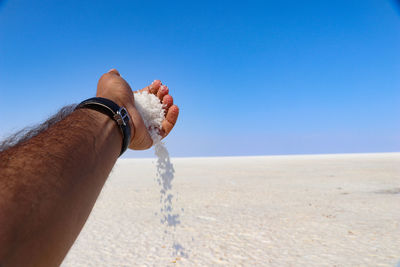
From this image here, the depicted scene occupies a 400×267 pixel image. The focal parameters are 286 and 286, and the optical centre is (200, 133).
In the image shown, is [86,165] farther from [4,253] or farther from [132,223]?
[132,223]

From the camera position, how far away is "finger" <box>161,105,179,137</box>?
1.81m

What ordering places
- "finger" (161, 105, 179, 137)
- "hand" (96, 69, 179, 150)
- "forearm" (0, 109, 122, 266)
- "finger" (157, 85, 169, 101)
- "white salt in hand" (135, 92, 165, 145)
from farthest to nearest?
"finger" (157, 85, 169, 101) → "finger" (161, 105, 179, 137) → "white salt in hand" (135, 92, 165, 145) → "hand" (96, 69, 179, 150) → "forearm" (0, 109, 122, 266)

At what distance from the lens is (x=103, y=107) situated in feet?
3.32

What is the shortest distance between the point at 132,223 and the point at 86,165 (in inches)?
212

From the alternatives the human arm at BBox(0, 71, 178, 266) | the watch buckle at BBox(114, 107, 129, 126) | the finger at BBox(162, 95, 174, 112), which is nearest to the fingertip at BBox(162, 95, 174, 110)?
the finger at BBox(162, 95, 174, 112)

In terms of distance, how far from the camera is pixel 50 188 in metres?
0.63

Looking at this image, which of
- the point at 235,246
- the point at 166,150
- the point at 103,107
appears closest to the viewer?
the point at 103,107

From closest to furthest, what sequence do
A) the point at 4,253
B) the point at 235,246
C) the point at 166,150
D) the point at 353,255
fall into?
1. the point at 4,253
2. the point at 166,150
3. the point at 353,255
4. the point at 235,246

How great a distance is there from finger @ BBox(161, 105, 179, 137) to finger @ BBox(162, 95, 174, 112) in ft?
0.13

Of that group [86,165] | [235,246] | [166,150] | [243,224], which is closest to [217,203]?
[243,224]

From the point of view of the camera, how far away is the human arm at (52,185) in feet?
1.79

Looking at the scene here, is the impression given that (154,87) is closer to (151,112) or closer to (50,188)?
(151,112)

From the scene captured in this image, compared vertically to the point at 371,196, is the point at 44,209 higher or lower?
higher

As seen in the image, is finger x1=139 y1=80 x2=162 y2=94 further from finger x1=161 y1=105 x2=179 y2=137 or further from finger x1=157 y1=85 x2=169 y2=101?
finger x1=161 y1=105 x2=179 y2=137
